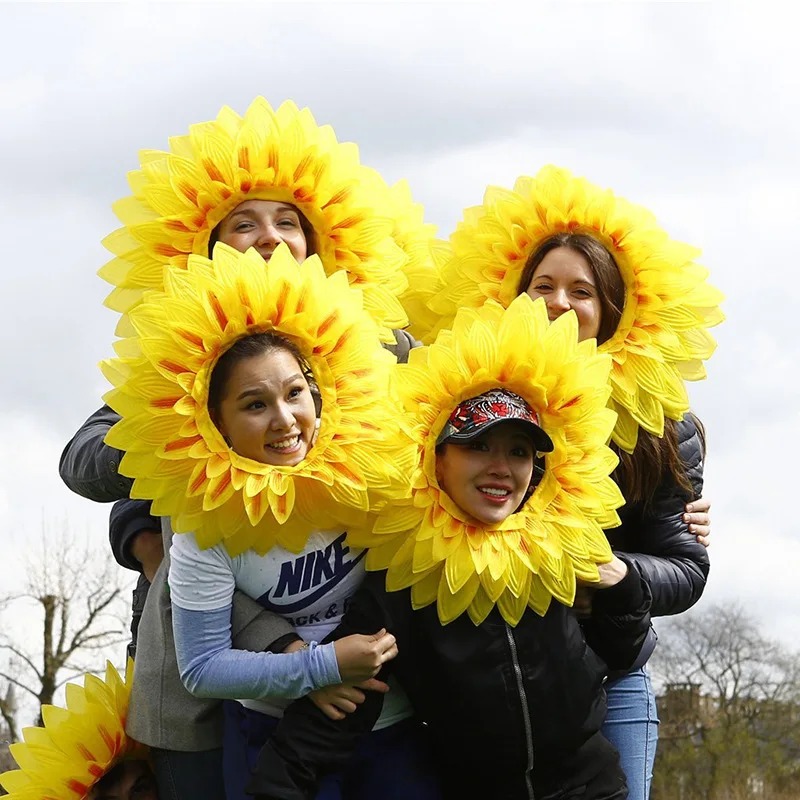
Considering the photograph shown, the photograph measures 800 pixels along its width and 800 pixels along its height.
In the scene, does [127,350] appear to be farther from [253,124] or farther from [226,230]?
[253,124]

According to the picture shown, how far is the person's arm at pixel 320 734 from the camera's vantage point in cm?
316

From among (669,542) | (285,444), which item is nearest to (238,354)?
(285,444)

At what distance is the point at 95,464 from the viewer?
3672 mm

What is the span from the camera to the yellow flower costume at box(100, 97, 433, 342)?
3807 millimetres

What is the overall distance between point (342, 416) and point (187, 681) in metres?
0.79

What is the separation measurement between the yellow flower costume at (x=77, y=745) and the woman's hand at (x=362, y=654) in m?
1.11

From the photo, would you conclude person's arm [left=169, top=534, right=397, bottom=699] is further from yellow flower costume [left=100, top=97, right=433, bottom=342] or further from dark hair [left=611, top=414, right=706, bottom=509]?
dark hair [left=611, top=414, right=706, bottom=509]

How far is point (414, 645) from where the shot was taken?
10.7 ft

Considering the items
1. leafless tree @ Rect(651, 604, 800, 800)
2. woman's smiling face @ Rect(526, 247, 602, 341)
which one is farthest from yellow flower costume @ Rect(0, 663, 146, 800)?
leafless tree @ Rect(651, 604, 800, 800)

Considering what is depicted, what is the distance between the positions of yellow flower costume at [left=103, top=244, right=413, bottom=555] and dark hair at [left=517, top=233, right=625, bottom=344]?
83cm

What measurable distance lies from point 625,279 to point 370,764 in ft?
5.55

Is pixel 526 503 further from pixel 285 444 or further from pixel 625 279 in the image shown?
pixel 625 279

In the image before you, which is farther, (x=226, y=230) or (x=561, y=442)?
(x=226, y=230)

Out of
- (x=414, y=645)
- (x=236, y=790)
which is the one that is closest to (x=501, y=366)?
(x=414, y=645)
